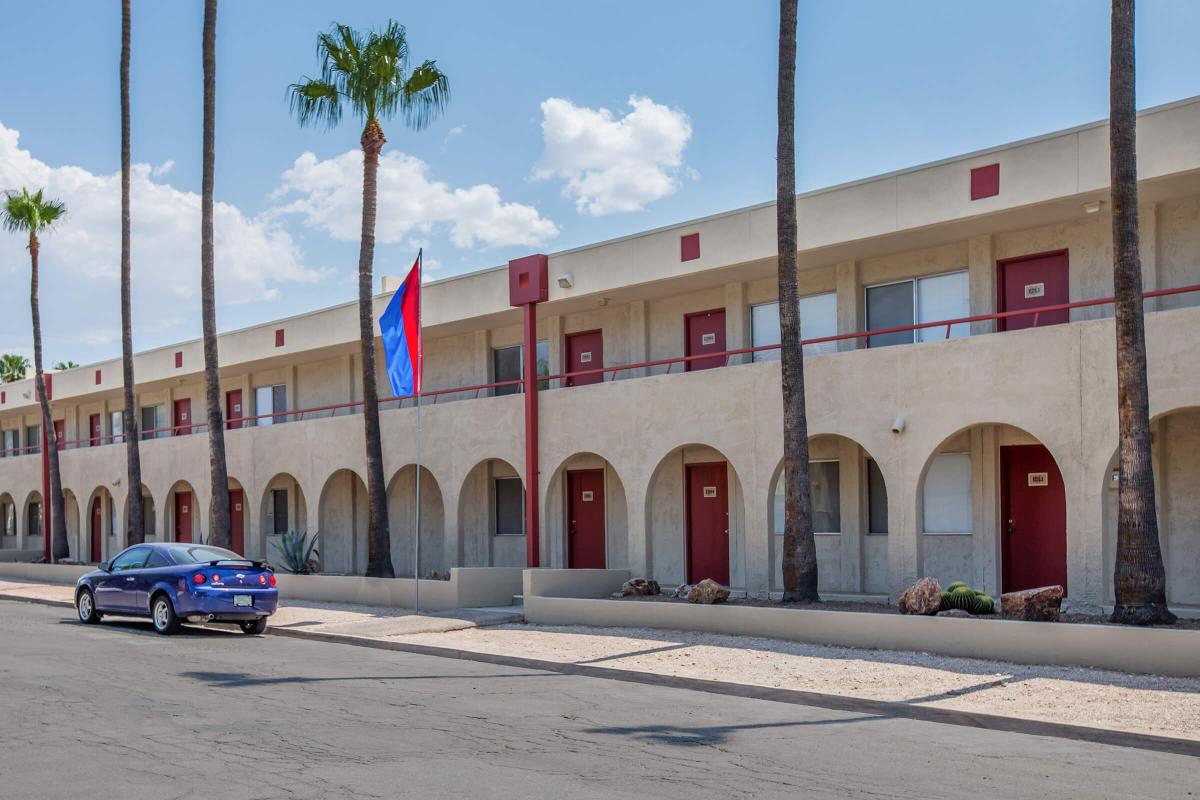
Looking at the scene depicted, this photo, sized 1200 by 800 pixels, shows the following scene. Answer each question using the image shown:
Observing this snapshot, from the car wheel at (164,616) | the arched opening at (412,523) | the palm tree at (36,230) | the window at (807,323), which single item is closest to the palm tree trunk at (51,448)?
the palm tree at (36,230)

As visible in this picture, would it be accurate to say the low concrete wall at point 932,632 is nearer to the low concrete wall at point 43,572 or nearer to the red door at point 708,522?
the red door at point 708,522

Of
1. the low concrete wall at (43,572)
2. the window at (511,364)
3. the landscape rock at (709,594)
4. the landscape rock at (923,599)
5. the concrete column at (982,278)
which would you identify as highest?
the concrete column at (982,278)

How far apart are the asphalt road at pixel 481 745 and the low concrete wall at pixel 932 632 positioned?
338 cm

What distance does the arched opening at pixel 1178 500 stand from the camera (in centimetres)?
1691

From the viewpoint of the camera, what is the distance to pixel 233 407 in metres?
36.6

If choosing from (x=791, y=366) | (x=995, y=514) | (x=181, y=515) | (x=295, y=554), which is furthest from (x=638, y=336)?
(x=181, y=515)

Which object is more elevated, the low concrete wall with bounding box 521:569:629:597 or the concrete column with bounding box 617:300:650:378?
the concrete column with bounding box 617:300:650:378

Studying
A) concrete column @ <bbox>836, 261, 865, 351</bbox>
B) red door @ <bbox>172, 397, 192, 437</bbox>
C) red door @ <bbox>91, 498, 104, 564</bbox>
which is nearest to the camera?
concrete column @ <bbox>836, 261, 865, 351</bbox>

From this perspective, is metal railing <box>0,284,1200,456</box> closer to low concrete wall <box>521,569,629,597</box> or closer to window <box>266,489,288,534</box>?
window <box>266,489,288,534</box>

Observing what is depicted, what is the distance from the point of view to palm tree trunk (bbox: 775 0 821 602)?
17219mm

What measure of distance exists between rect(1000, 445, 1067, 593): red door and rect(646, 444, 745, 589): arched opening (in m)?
4.99

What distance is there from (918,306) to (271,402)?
824 inches

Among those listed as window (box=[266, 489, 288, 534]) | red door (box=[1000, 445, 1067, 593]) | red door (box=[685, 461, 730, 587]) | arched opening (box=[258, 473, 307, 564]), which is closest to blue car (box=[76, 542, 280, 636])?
red door (box=[685, 461, 730, 587])

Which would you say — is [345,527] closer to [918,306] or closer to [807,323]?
[807,323]
